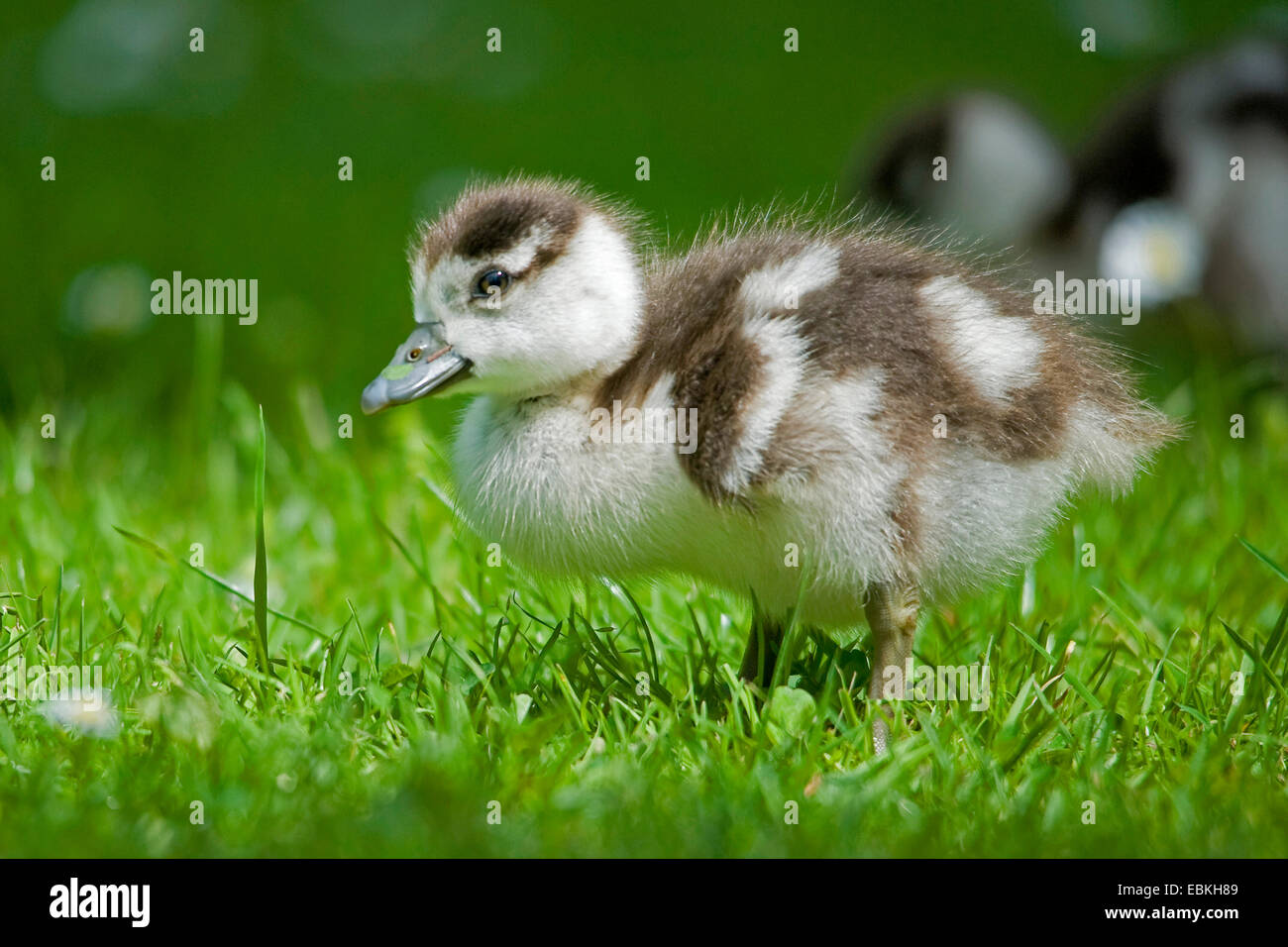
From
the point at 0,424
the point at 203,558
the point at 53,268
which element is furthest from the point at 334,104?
the point at 203,558

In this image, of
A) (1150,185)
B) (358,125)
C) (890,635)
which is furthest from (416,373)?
(358,125)

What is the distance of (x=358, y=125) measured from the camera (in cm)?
725

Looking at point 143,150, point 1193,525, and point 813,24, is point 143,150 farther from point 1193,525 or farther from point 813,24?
point 1193,525

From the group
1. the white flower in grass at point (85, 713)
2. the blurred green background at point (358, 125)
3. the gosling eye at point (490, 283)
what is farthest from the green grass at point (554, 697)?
the blurred green background at point (358, 125)

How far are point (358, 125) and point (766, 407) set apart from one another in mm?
5266

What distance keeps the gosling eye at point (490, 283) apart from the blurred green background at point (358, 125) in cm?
199

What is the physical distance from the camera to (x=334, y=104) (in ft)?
24.2

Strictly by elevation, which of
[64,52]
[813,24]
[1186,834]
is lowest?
[1186,834]

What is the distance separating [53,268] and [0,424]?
164 cm

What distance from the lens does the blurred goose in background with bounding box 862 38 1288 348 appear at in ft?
18.8

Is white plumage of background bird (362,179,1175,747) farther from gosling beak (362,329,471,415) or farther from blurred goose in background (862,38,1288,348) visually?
blurred goose in background (862,38,1288,348)

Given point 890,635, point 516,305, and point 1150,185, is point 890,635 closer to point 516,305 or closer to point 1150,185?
point 516,305

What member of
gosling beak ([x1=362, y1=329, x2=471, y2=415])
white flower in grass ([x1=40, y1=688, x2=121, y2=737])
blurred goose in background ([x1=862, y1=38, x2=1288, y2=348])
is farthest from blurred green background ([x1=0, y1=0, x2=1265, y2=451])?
gosling beak ([x1=362, y1=329, x2=471, y2=415])

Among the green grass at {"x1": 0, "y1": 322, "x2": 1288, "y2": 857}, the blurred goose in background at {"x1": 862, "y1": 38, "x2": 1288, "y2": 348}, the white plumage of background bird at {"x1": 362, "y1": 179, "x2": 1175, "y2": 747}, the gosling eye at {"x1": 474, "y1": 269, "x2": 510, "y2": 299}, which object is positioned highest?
the blurred goose in background at {"x1": 862, "y1": 38, "x2": 1288, "y2": 348}
